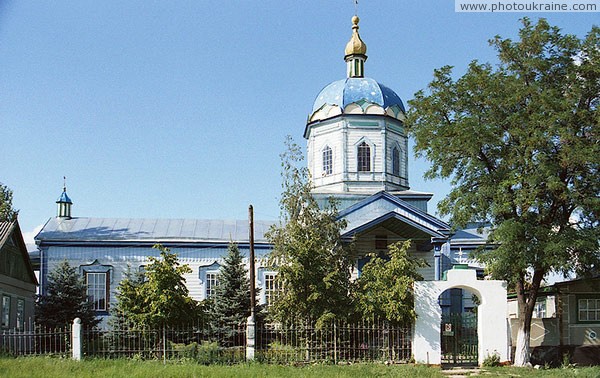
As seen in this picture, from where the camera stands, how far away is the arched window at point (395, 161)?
3353 centimetres

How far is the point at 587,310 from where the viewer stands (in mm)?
23875

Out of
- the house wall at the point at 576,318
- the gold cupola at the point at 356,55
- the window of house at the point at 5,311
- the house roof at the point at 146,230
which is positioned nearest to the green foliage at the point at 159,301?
the window of house at the point at 5,311

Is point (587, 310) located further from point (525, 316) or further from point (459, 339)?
point (459, 339)

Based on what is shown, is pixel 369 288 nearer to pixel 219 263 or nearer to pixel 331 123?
pixel 219 263

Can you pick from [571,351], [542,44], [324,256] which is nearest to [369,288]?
[324,256]

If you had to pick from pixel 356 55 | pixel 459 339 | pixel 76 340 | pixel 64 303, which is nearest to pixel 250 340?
pixel 76 340

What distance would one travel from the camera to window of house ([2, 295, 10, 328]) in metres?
24.8

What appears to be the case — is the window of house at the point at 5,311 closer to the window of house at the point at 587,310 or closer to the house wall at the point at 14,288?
the house wall at the point at 14,288

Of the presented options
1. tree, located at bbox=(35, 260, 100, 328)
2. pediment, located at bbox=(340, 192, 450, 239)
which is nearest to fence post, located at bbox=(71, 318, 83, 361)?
tree, located at bbox=(35, 260, 100, 328)

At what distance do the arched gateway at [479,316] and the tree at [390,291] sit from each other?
0.35 meters

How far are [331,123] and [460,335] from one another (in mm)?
11984

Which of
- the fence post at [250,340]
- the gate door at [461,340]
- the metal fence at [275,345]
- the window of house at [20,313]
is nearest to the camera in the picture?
the fence post at [250,340]

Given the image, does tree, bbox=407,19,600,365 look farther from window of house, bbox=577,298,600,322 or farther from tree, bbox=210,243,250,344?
tree, bbox=210,243,250,344

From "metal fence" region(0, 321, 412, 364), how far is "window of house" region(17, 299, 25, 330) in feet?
11.3
